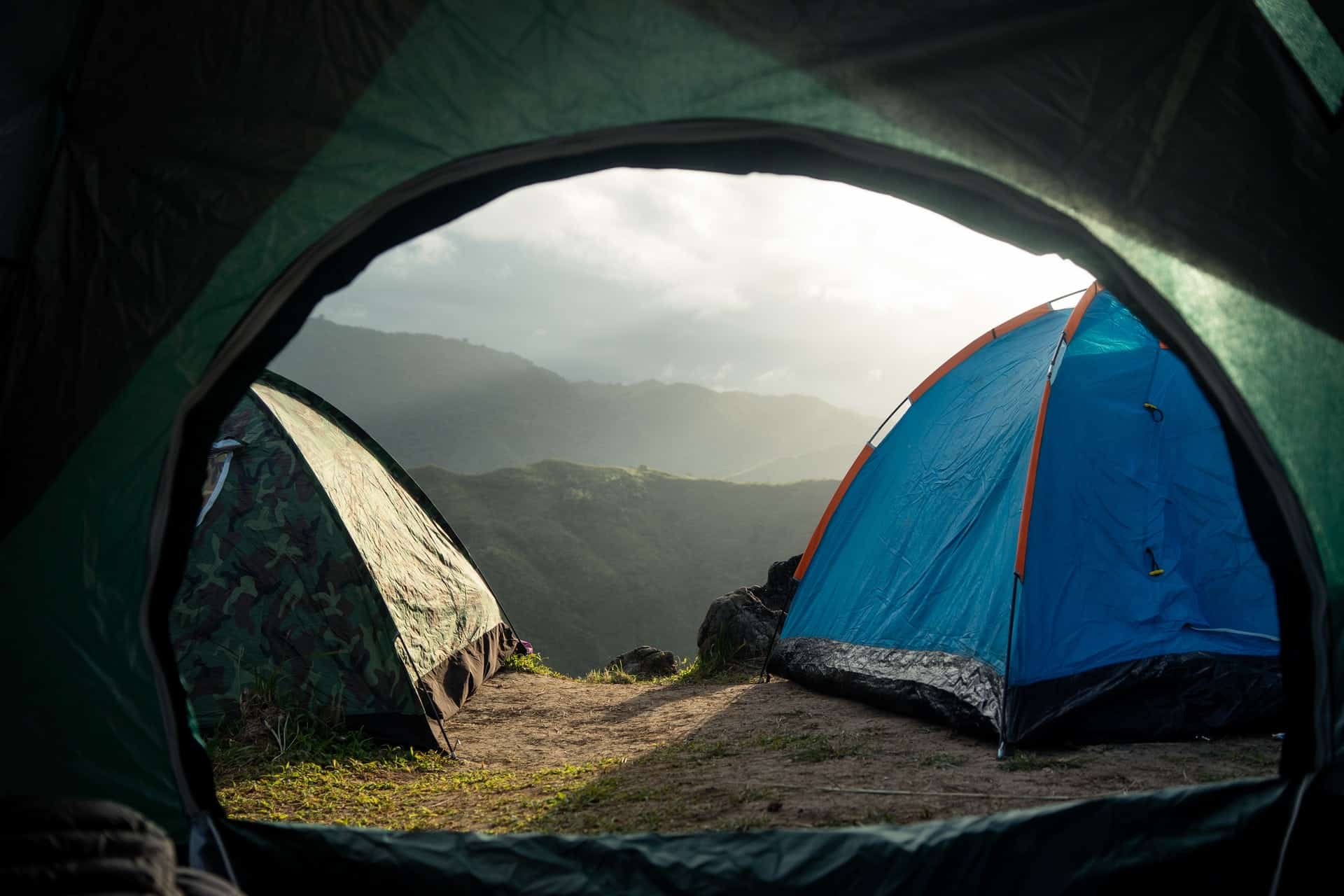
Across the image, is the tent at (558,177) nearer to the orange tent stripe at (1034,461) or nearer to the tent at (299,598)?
the orange tent stripe at (1034,461)

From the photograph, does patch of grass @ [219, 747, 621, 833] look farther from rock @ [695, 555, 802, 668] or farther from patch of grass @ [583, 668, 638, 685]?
rock @ [695, 555, 802, 668]

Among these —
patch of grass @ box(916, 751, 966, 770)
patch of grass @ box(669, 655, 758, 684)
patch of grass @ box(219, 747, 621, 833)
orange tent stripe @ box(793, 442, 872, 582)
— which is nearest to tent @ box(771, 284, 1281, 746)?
patch of grass @ box(916, 751, 966, 770)

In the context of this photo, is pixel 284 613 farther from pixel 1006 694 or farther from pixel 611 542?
pixel 611 542

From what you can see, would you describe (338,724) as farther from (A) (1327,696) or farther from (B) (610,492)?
(B) (610,492)

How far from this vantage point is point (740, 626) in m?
8.54

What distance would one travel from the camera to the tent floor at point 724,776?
3.37 meters

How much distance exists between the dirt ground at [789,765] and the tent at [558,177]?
907mm

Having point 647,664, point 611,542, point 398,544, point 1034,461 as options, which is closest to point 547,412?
point 611,542

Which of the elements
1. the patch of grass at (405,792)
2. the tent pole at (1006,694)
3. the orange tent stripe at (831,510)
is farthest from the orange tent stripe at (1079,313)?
the patch of grass at (405,792)

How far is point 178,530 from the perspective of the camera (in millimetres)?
2412

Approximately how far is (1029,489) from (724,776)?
87.9 inches

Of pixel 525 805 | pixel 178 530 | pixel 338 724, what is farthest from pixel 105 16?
pixel 338 724

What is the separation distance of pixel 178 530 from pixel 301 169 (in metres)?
1.13

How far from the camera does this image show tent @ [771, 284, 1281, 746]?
4195 millimetres
